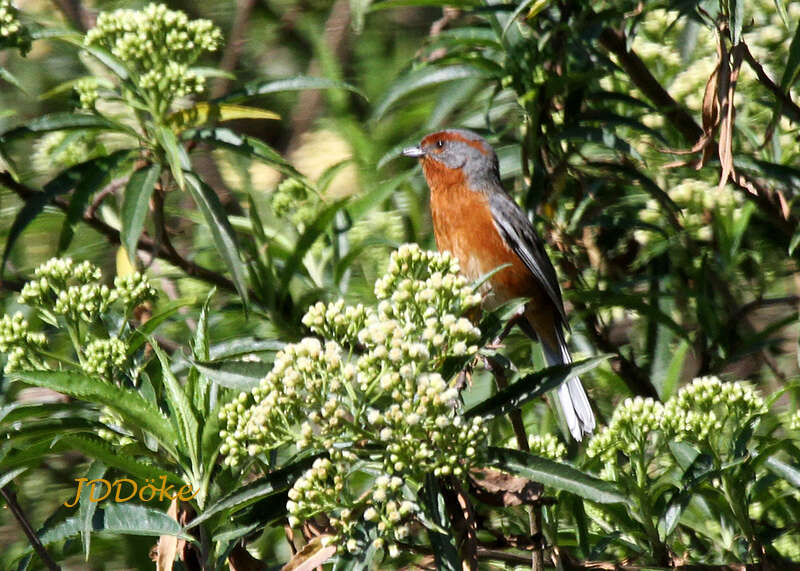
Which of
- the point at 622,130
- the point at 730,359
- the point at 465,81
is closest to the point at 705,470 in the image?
the point at 730,359

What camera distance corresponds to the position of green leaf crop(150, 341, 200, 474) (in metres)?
2.75

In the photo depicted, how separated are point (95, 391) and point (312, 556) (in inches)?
27.2

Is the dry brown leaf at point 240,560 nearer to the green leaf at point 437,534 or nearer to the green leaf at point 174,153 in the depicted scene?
the green leaf at point 437,534

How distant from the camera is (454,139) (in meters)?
5.05

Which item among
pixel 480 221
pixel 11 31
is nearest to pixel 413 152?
pixel 480 221

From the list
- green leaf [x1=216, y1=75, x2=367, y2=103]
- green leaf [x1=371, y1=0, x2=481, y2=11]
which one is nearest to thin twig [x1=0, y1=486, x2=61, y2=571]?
Answer: green leaf [x1=216, y1=75, x2=367, y2=103]

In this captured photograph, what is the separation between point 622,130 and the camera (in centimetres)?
506

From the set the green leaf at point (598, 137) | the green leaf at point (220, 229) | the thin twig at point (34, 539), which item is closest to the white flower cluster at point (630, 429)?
the green leaf at point (220, 229)

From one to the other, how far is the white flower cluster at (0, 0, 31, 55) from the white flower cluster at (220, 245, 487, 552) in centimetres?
191

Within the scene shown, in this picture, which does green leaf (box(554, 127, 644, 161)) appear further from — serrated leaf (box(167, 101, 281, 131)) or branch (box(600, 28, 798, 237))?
serrated leaf (box(167, 101, 281, 131))

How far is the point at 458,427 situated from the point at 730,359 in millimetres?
2635

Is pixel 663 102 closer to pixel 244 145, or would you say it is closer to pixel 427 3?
pixel 427 3

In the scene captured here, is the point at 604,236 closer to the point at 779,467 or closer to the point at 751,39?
the point at 751,39

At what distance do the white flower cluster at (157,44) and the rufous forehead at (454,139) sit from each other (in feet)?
4.64
